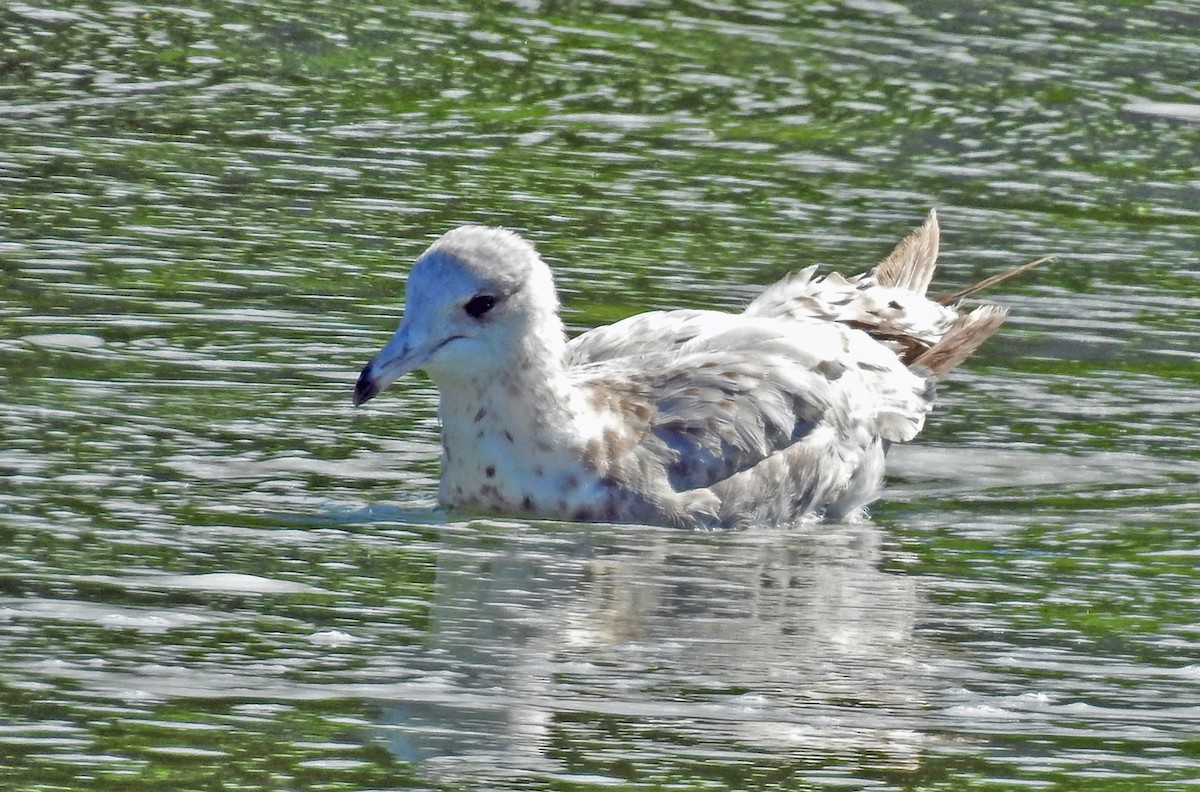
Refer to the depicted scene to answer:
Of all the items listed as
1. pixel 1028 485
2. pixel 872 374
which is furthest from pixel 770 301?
pixel 1028 485

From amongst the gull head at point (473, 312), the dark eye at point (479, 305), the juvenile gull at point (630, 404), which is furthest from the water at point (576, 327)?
the dark eye at point (479, 305)

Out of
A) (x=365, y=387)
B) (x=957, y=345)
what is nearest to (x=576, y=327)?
(x=957, y=345)

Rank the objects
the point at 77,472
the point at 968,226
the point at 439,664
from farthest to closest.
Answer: the point at 968,226, the point at 77,472, the point at 439,664

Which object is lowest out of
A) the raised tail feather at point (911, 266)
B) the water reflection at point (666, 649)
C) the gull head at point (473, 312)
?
the water reflection at point (666, 649)

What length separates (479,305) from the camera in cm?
908

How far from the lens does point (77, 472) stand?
29.3 feet

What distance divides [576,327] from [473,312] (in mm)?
2267

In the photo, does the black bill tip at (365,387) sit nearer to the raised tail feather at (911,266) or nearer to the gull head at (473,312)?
the gull head at (473,312)

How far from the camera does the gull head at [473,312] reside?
889 cm

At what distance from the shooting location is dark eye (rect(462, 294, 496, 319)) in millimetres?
9039

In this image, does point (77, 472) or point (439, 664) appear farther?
point (77, 472)

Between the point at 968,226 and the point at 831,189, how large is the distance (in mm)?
864

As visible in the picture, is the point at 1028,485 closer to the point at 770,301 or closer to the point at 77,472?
the point at 770,301

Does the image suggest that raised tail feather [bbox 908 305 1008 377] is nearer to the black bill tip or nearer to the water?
the water
